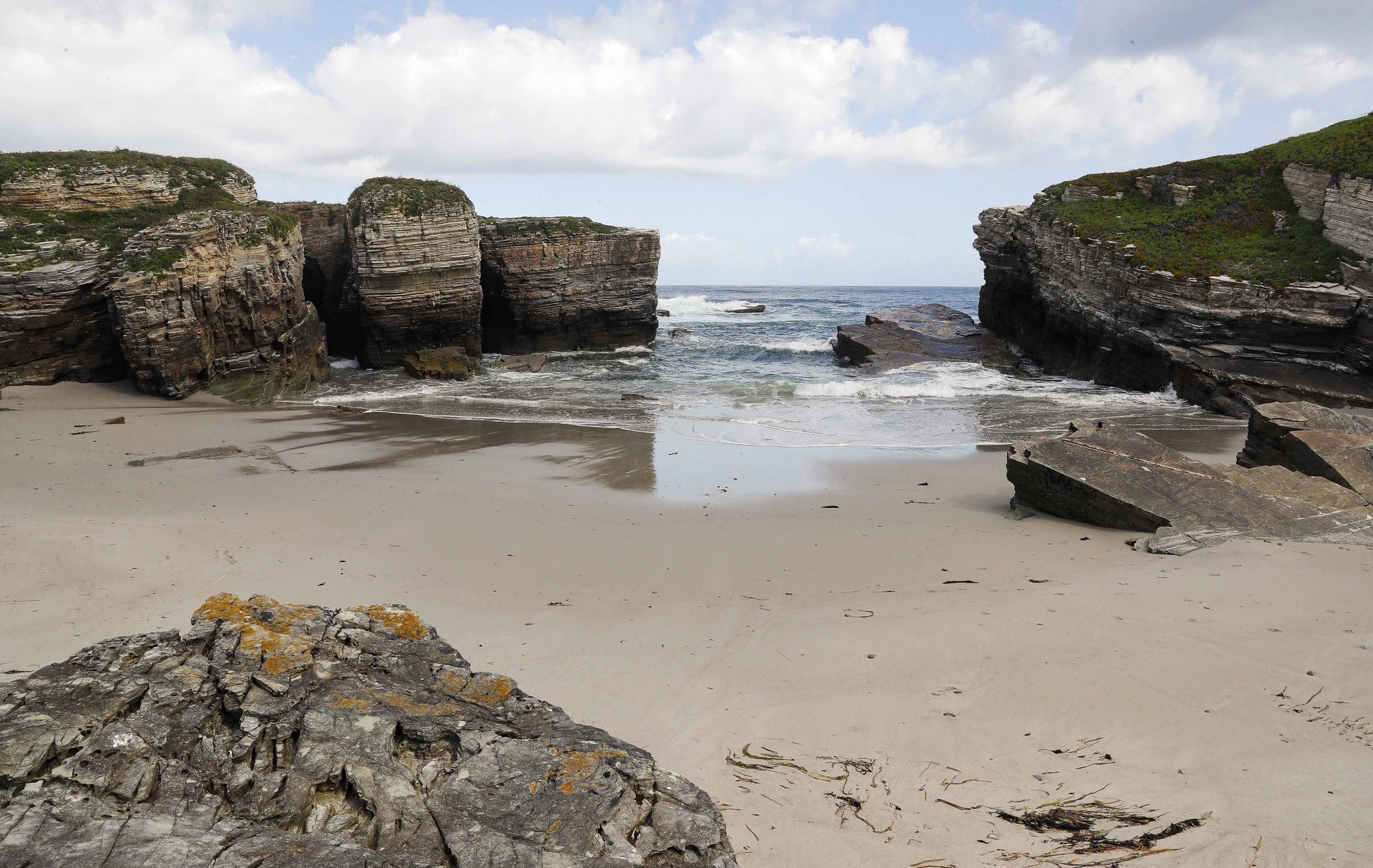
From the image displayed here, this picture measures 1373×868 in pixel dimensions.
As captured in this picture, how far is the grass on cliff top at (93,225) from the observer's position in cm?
1544

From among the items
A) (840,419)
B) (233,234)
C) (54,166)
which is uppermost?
(54,166)

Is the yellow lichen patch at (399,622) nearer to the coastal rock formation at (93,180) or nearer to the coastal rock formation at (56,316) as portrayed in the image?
the coastal rock formation at (56,316)

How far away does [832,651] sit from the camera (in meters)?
4.80

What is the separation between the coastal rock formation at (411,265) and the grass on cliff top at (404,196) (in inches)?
0.8

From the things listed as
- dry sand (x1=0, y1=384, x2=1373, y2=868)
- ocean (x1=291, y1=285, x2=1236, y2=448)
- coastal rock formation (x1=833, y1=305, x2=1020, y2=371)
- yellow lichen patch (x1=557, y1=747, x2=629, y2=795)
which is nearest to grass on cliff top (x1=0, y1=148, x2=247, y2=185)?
ocean (x1=291, y1=285, x2=1236, y2=448)

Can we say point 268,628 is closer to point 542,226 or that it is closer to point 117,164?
point 117,164

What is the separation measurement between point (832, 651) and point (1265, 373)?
16110mm

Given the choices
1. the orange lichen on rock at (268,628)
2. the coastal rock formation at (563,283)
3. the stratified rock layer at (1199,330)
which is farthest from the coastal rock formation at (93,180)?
the stratified rock layer at (1199,330)

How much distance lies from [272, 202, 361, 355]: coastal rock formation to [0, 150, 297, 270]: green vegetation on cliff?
2.75 m

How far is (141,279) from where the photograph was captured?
1515 cm

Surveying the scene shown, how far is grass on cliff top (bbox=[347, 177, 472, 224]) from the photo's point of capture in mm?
21578

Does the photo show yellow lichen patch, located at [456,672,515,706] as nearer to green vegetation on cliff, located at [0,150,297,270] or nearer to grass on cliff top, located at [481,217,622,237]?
green vegetation on cliff, located at [0,150,297,270]

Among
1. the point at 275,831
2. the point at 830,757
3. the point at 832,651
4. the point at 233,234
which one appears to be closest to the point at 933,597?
the point at 832,651

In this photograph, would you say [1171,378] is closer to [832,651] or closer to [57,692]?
[832,651]
